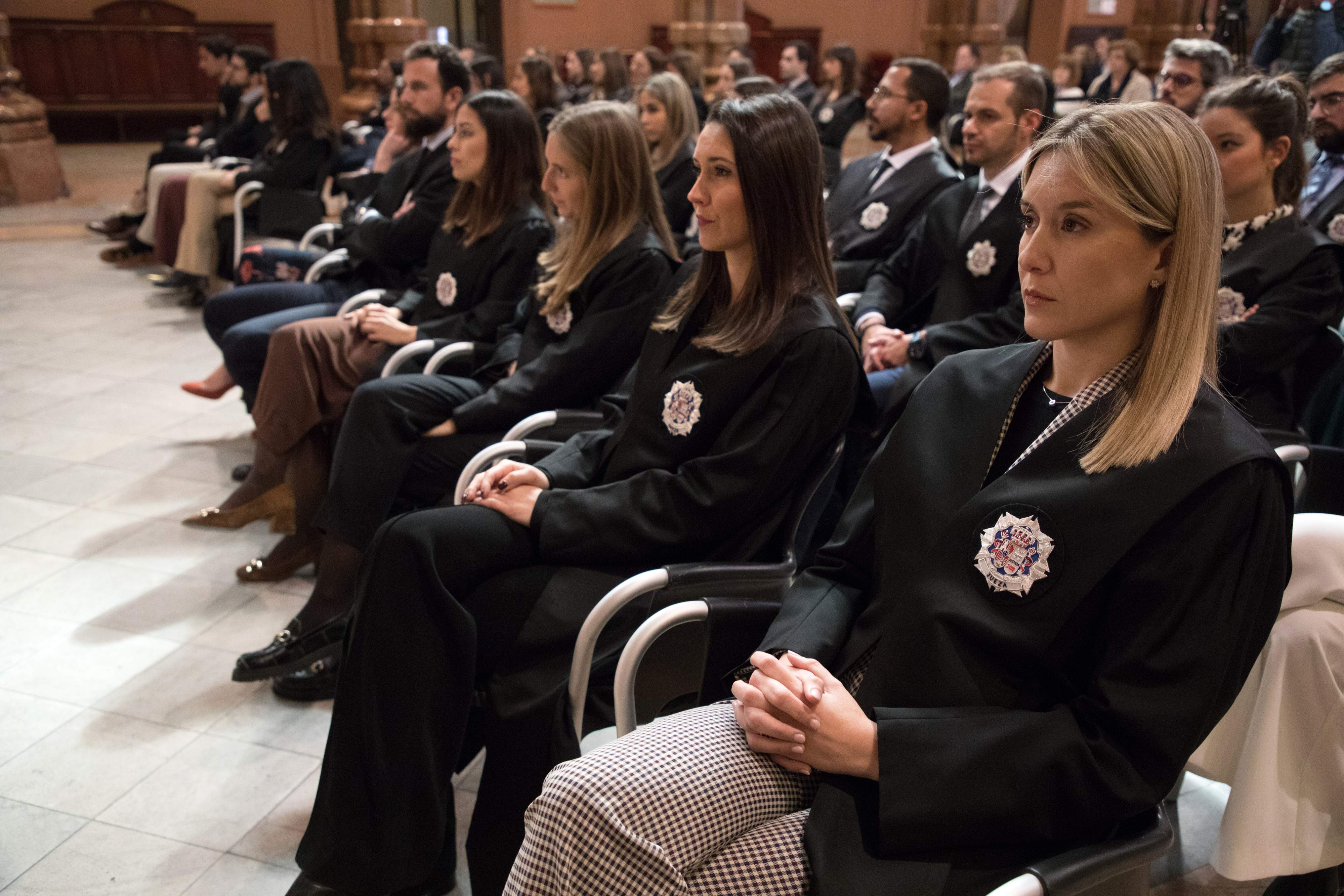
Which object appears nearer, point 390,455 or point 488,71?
point 390,455

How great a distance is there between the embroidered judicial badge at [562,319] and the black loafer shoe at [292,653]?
822mm

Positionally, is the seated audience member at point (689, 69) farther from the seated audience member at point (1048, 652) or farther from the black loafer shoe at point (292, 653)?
the seated audience member at point (1048, 652)

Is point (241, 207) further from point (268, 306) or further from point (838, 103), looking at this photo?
point (838, 103)

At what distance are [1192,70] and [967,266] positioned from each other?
4.72 ft

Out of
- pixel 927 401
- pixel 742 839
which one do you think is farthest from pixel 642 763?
pixel 927 401

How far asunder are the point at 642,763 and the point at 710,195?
3.31 ft

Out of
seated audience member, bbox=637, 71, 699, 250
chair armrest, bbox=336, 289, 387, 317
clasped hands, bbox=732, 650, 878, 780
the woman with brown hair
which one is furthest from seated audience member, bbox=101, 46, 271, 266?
clasped hands, bbox=732, 650, 878, 780

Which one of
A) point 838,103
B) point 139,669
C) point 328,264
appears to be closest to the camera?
point 139,669

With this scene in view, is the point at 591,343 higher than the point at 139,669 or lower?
higher

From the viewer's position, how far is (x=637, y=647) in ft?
4.74

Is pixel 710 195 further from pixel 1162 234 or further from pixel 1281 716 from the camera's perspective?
pixel 1281 716

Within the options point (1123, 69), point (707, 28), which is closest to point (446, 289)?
point (1123, 69)

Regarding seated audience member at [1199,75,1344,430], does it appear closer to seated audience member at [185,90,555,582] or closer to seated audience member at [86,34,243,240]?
seated audience member at [185,90,555,582]

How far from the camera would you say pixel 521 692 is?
5.48 feet
